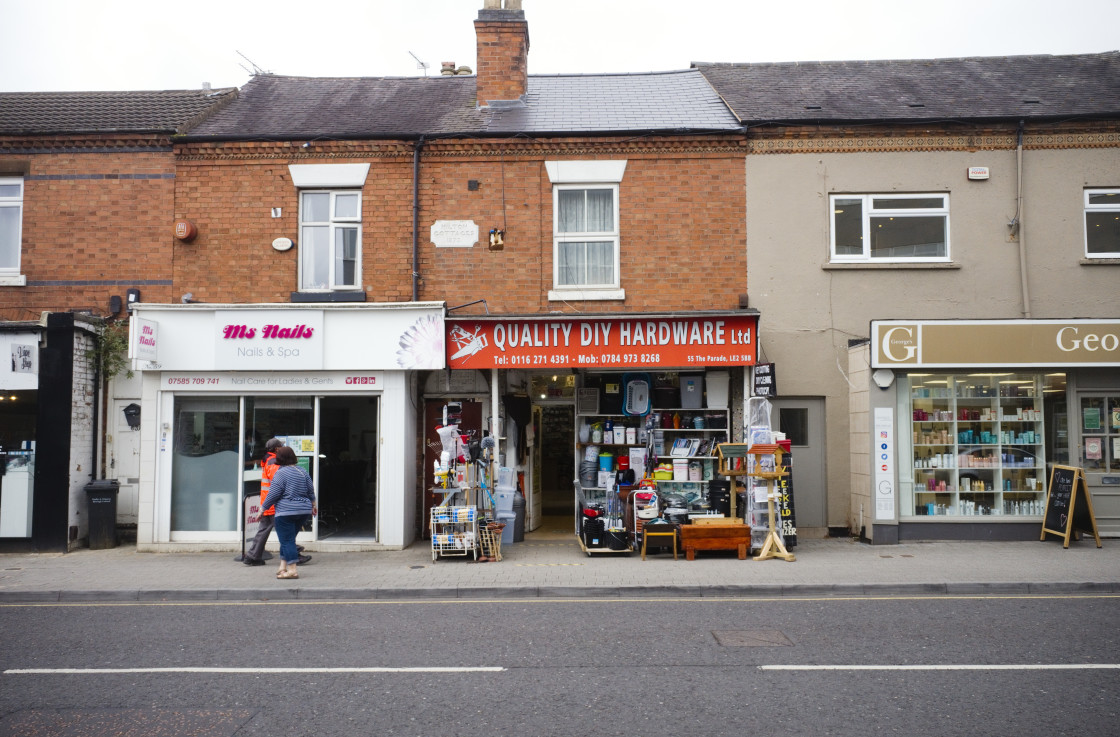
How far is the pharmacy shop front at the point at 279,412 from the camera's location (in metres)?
12.6

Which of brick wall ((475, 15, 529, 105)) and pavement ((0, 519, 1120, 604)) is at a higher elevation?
brick wall ((475, 15, 529, 105))

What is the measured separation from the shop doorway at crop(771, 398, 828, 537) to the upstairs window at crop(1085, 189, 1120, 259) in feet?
16.2

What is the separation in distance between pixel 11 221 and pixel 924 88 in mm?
15640

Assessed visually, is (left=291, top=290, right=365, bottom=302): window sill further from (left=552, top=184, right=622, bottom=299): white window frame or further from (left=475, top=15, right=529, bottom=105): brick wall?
(left=475, top=15, right=529, bottom=105): brick wall

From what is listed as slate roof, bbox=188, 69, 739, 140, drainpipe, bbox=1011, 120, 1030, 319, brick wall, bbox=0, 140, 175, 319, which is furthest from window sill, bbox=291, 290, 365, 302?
drainpipe, bbox=1011, 120, 1030, 319

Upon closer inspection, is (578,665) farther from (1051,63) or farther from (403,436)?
(1051,63)

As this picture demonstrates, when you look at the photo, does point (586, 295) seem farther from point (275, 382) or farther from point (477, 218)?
point (275, 382)

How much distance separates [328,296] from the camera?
1311 centimetres

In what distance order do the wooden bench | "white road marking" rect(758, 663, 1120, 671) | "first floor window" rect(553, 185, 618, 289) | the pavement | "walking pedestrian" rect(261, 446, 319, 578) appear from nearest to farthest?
1. "white road marking" rect(758, 663, 1120, 671)
2. the pavement
3. "walking pedestrian" rect(261, 446, 319, 578)
4. the wooden bench
5. "first floor window" rect(553, 185, 618, 289)

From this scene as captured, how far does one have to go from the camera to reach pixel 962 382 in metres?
13.0

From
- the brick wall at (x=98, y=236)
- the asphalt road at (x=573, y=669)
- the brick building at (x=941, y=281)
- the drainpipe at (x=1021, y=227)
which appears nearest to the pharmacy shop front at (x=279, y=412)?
the brick wall at (x=98, y=236)

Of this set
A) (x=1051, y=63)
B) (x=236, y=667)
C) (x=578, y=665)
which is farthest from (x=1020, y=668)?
(x=1051, y=63)

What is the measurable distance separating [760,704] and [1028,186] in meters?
10.9

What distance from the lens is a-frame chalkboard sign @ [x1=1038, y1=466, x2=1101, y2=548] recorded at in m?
11.7
